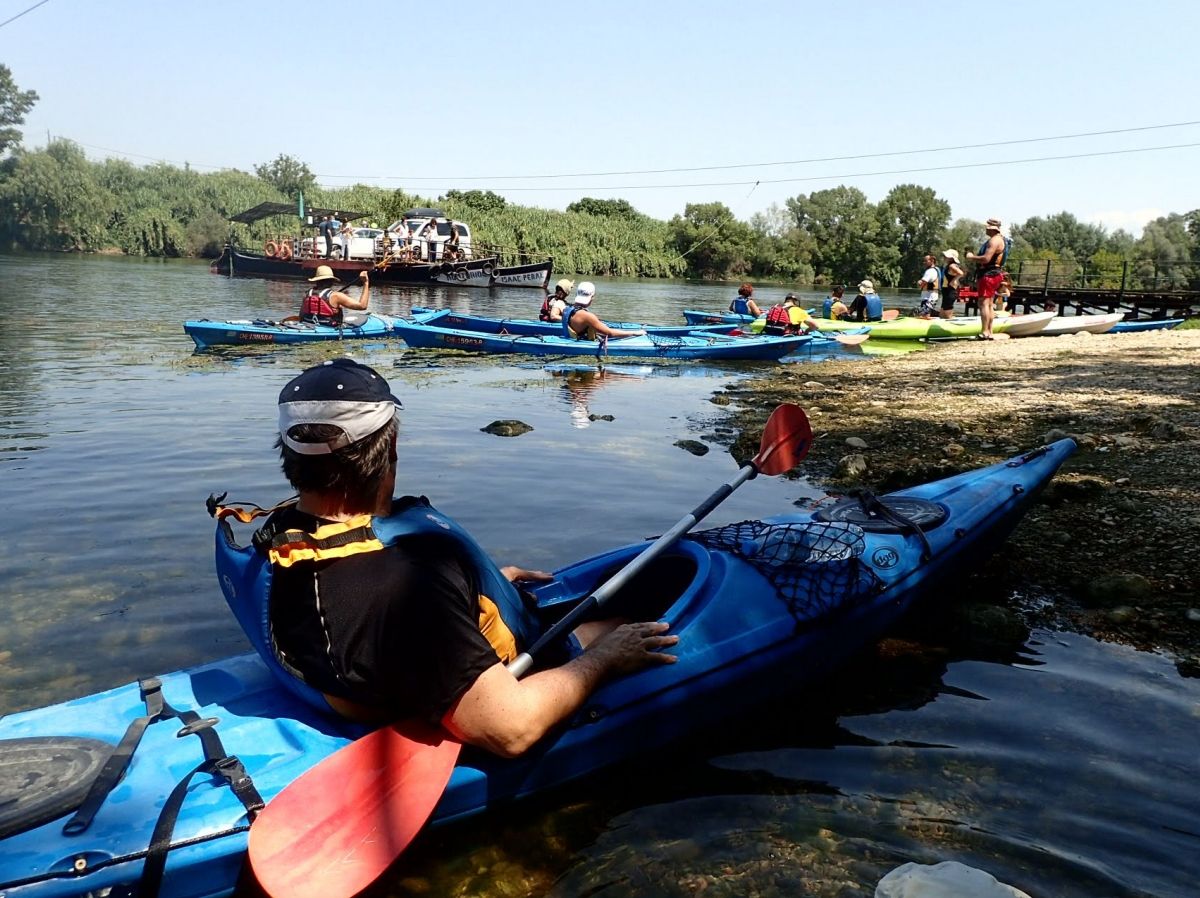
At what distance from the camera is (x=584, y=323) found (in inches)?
559

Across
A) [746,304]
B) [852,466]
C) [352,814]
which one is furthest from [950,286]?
[352,814]

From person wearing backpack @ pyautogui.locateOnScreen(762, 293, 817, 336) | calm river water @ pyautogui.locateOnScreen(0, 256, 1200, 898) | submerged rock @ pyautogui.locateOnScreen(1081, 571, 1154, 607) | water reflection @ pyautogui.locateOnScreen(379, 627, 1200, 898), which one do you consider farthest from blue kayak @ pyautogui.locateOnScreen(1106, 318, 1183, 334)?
water reflection @ pyautogui.locateOnScreen(379, 627, 1200, 898)

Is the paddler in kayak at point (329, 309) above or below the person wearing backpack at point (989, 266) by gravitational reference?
below

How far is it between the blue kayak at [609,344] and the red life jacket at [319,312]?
1255 mm

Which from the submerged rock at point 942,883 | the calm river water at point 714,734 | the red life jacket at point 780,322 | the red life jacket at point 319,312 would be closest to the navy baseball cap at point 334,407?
the calm river water at point 714,734

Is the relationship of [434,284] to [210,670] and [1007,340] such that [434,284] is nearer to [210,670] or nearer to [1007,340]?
[1007,340]

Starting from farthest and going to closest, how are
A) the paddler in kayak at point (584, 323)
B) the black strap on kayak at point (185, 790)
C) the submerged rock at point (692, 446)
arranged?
the paddler in kayak at point (584, 323) → the submerged rock at point (692, 446) → the black strap on kayak at point (185, 790)

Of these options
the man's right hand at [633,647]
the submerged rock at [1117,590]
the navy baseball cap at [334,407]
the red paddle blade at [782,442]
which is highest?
the navy baseball cap at [334,407]

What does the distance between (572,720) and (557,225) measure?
171 ft

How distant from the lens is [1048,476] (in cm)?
433

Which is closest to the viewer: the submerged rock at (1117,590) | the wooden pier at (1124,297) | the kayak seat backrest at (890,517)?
the kayak seat backrest at (890,517)

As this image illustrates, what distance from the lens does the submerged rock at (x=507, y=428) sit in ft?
27.5

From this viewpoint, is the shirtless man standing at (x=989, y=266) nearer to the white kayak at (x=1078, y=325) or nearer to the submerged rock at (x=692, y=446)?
the white kayak at (x=1078, y=325)

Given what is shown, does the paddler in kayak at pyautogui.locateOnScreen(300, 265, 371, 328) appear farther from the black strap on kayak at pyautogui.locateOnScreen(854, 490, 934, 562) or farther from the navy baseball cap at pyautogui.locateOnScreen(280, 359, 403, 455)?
the navy baseball cap at pyautogui.locateOnScreen(280, 359, 403, 455)
